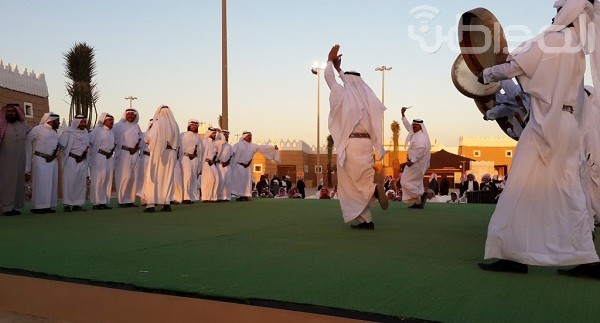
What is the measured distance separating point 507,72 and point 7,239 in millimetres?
5449

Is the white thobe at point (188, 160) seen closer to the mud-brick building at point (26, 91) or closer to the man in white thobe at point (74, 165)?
the man in white thobe at point (74, 165)

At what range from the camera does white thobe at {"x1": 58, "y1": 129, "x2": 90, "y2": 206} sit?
41.4ft

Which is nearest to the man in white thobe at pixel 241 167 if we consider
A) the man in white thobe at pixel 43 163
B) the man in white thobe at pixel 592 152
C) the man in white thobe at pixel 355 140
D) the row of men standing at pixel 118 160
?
the row of men standing at pixel 118 160

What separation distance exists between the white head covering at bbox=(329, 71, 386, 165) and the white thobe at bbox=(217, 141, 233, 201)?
8415 mm

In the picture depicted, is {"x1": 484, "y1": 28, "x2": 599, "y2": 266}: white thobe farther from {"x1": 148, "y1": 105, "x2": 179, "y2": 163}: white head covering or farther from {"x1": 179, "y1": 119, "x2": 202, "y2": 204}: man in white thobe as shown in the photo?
{"x1": 179, "y1": 119, "x2": 202, "y2": 204}: man in white thobe

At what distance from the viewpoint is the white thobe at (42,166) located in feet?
39.1

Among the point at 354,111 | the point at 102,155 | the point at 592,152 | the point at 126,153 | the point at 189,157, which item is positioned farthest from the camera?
the point at 189,157

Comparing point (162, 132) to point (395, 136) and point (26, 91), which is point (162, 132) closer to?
point (26, 91)

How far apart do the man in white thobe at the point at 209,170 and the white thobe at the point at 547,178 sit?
38.1 ft

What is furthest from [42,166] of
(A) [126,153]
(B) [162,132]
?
(B) [162,132]

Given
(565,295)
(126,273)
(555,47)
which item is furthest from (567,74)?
(126,273)

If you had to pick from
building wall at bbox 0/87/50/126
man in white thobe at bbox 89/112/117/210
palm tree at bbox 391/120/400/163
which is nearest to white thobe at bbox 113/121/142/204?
man in white thobe at bbox 89/112/117/210

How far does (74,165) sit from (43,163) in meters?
0.76

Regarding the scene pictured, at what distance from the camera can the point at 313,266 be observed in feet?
16.2
